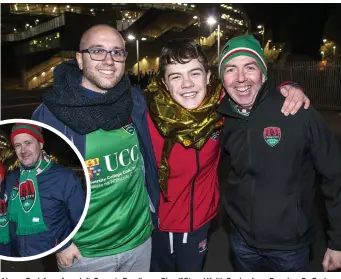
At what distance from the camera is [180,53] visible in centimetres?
268

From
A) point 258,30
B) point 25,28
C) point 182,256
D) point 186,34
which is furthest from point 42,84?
point 182,256

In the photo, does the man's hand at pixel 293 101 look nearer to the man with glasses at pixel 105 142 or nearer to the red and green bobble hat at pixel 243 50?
the red and green bobble hat at pixel 243 50

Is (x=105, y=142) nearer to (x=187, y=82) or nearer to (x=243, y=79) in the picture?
(x=187, y=82)

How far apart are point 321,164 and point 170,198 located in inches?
42.8

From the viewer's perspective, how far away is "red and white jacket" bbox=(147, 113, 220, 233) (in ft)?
9.06

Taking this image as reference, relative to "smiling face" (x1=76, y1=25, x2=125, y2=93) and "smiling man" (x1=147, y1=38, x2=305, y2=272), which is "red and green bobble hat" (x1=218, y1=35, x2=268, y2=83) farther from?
"smiling face" (x1=76, y1=25, x2=125, y2=93)

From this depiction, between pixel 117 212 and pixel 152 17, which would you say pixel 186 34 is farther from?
pixel 117 212

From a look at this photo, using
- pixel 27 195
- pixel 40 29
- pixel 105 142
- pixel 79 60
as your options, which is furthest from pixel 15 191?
pixel 40 29

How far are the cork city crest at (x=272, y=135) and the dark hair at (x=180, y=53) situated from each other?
678 millimetres

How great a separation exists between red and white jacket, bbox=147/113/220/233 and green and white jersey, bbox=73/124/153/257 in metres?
0.26

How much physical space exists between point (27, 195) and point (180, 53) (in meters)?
1.44

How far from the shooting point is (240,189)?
2605 millimetres

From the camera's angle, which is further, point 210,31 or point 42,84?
point 210,31

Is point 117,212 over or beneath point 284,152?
beneath
